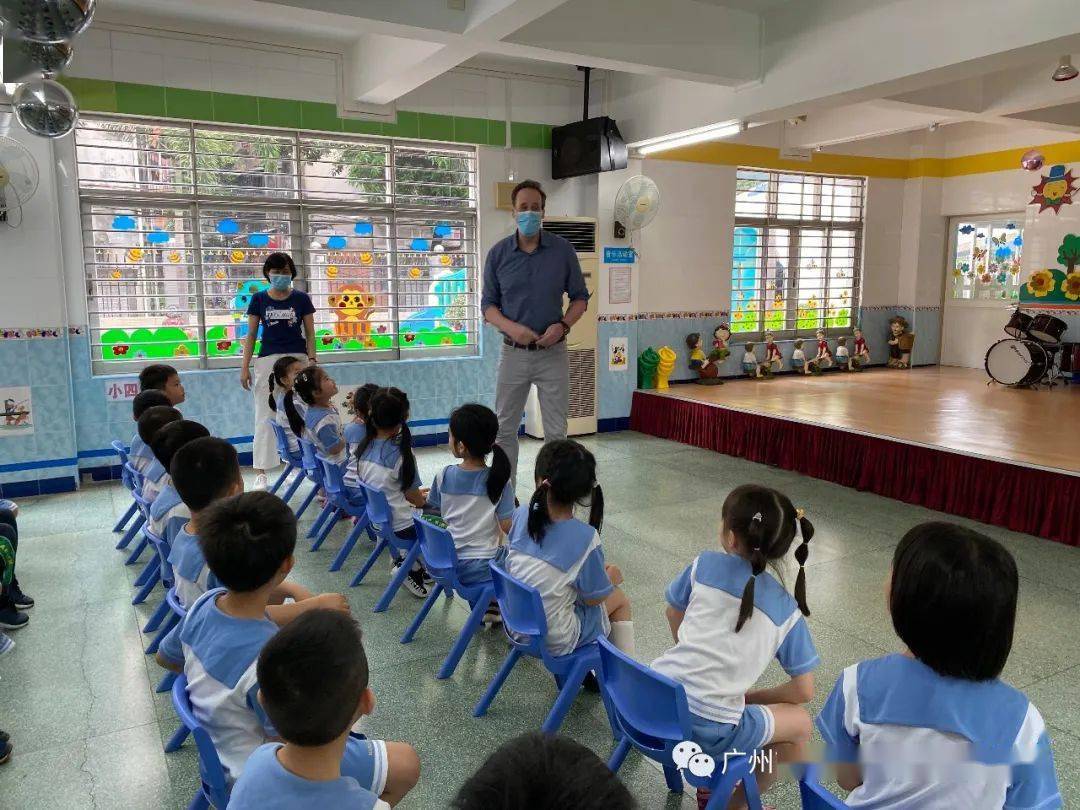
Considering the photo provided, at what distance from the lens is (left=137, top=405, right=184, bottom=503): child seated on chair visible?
321cm

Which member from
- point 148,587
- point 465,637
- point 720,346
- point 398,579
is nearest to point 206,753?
point 465,637

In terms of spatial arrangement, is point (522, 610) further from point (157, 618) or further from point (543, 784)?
point (157, 618)

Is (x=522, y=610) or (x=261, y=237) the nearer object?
(x=522, y=610)

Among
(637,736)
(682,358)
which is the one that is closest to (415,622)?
(637,736)

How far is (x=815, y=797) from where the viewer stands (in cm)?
120

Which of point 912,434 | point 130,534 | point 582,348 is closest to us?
point 130,534

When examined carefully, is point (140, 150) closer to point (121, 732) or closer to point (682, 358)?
point (121, 732)

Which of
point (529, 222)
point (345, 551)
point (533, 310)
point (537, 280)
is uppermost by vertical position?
point (529, 222)

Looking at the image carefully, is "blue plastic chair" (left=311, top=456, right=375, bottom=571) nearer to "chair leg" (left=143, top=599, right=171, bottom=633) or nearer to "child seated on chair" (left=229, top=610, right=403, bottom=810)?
"chair leg" (left=143, top=599, right=171, bottom=633)

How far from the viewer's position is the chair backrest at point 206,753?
59.1 inches

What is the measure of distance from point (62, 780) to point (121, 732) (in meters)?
0.25

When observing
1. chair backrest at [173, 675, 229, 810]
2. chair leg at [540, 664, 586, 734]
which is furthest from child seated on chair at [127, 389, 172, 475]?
chair leg at [540, 664, 586, 734]

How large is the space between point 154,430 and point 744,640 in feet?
8.47

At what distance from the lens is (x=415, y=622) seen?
10.2ft
